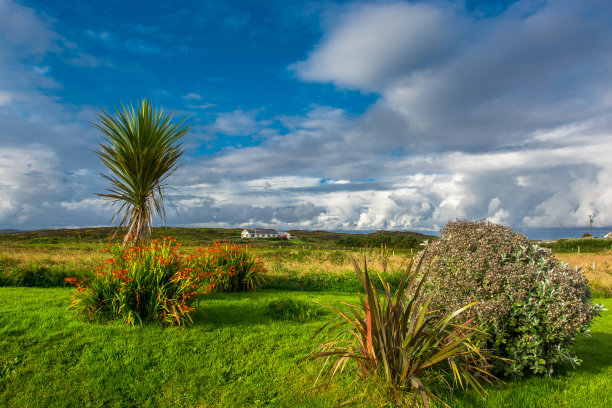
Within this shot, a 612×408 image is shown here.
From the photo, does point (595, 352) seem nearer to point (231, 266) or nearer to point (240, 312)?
point (240, 312)

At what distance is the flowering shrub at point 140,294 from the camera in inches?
222

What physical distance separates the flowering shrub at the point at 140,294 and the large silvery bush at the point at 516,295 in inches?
154

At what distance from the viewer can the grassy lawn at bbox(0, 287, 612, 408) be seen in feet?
12.7

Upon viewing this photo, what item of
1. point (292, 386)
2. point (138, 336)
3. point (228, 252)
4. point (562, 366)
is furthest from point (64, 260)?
point (562, 366)

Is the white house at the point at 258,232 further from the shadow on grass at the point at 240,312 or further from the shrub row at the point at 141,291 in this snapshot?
the shrub row at the point at 141,291

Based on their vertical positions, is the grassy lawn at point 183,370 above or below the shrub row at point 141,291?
below

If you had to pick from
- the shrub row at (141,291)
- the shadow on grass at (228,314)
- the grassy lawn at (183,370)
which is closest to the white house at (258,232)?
the shadow on grass at (228,314)

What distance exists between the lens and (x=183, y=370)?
4.45 metres

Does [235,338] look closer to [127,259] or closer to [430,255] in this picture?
[127,259]

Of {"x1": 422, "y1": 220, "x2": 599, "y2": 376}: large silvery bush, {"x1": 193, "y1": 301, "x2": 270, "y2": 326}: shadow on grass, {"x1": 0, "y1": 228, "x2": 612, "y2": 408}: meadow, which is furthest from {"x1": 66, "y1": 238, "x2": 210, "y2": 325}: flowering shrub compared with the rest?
{"x1": 422, "y1": 220, "x2": 599, "y2": 376}: large silvery bush

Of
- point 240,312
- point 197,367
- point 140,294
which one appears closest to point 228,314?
point 240,312

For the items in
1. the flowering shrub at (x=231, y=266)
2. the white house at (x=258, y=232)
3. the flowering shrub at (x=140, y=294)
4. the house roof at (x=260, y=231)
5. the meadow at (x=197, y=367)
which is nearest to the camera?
the meadow at (x=197, y=367)

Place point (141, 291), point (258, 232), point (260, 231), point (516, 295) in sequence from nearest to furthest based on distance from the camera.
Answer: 1. point (516, 295)
2. point (141, 291)
3. point (258, 232)
4. point (260, 231)

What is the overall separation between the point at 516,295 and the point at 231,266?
21.8 feet
